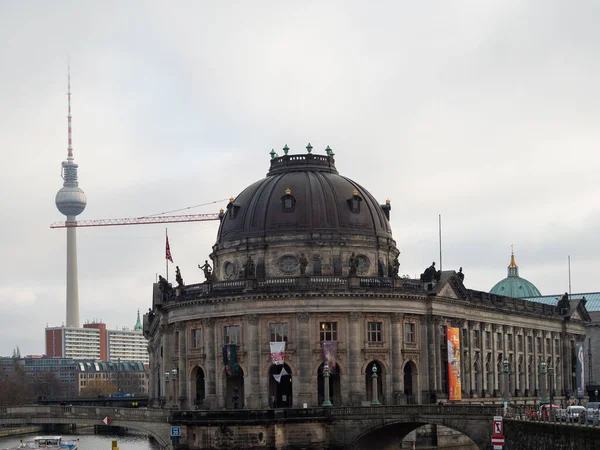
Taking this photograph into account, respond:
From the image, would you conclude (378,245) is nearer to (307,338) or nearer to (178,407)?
(307,338)

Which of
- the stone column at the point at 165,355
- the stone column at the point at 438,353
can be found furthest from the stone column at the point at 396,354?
the stone column at the point at 165,355

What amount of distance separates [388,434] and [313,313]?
15.8 m

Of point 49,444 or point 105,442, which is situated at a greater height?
point 49,444

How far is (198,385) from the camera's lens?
12938 centimetres

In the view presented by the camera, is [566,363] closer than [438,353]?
No

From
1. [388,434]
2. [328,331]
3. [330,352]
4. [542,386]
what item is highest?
[328,331]

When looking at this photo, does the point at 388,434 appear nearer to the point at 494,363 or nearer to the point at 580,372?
the point at 494,363

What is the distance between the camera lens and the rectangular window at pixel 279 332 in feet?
397

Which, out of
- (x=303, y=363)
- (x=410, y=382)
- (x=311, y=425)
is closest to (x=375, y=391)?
(x=303, y=363)

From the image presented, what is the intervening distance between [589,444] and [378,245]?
6565 cm

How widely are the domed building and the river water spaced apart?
949cm

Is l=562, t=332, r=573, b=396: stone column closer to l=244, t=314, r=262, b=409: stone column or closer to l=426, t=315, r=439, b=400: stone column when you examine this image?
l=426, t=315, r=439, b=400: stone column

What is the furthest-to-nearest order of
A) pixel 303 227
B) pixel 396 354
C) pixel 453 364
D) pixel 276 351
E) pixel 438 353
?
pixel 303 227 < pixel 453 364 < pixel 438 353 < pixel 396 354 < pixel 276 351

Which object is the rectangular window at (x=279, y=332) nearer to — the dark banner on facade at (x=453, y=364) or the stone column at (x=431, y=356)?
the stone column at (x=431, y=356)
